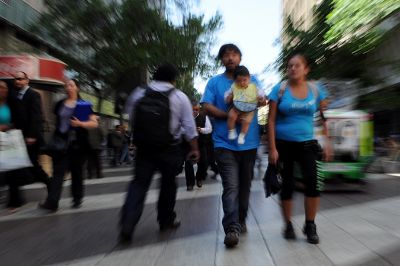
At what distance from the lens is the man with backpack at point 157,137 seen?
515 cm

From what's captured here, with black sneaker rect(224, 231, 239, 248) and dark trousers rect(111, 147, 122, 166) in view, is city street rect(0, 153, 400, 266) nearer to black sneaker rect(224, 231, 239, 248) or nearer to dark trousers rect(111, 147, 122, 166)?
black sneaker rect(224, 231, 239, 248)

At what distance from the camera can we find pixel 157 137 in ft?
16.9

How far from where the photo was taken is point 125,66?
2241 centimetres

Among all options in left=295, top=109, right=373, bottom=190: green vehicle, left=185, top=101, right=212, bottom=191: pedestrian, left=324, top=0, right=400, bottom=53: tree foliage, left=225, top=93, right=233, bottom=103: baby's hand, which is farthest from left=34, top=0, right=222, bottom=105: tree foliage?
left=225, top=93, right=233, bottom=103: baby's hand

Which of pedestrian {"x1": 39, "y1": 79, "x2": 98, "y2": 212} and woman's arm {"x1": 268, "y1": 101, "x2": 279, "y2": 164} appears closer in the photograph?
woman's arm {"x1": 268, "y1": 101, "x2": 279, "y2": 164}

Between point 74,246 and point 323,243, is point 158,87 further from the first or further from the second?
point 323,243

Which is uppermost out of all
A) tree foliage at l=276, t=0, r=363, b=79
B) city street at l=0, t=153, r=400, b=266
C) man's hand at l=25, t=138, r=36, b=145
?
tree foliage at l=276, t=0, r=363, b=79

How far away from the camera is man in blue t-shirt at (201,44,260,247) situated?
497cm

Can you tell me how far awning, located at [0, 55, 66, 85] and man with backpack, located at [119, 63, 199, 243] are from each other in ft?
45.6

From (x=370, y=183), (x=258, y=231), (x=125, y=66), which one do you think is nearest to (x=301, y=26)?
(x=125, y=66)

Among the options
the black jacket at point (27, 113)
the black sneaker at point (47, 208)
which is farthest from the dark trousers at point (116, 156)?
the black sneaker at point (47, 208)

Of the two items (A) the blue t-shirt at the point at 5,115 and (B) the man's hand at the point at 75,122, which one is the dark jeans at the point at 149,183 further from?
(A) the blue t-shirt at the point at 5,115

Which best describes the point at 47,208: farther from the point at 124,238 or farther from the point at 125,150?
the point at 125,150

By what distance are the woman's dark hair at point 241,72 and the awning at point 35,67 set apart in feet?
47.8
